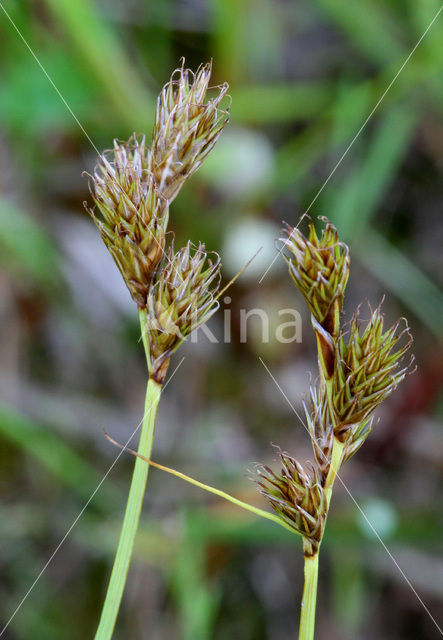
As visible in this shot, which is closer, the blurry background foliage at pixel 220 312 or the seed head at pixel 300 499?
the seed head at pixel 300 499

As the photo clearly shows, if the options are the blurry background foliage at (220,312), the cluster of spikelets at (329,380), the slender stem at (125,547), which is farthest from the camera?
the blurry background foliage at (220,312)

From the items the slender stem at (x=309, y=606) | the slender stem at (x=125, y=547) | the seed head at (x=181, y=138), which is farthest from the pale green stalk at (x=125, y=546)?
the seed head at (x=181, y=138)

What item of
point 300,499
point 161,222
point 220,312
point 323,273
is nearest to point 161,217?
point 161,222

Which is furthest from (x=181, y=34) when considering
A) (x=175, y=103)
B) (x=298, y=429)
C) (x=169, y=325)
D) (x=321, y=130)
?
(x=169, y=325)

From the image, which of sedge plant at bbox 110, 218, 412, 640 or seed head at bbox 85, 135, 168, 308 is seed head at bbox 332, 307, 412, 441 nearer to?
sedge plant at bbox 110, 218, 412, 640

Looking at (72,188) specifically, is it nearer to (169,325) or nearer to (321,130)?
(321,130)

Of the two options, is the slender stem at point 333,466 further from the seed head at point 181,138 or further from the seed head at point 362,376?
the seed head at point 181,138
